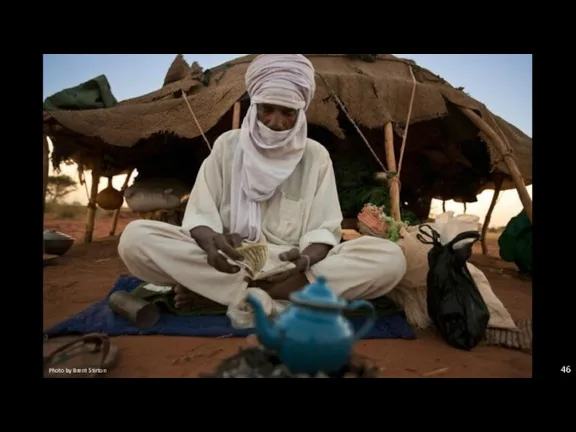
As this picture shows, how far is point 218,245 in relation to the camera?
8.68ft

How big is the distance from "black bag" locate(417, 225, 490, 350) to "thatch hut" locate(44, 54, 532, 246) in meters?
2.62

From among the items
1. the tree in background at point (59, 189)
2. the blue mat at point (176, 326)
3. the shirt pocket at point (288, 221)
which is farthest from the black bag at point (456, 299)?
the tree in background at point (59, 189)

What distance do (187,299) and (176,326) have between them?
0.89ft

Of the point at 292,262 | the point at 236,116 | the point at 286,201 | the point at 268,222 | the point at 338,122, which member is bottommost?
the point at 292,262

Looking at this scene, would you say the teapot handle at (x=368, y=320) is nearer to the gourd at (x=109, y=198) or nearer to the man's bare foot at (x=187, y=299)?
the man's bare foot at (x=187, y=299)

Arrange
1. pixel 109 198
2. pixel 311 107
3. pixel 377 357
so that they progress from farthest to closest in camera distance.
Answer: pixel 109 198
pixel 311 107
pixel 377 357

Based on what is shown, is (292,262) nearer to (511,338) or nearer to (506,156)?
(511,338)

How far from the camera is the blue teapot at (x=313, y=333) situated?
1.41 metres

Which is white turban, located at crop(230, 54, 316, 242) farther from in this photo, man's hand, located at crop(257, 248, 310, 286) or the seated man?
man's hand, located at crop(257, 248, 310, 286)

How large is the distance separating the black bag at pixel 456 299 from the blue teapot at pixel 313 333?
1.31 m

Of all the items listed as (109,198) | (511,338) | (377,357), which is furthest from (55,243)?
(511,338)

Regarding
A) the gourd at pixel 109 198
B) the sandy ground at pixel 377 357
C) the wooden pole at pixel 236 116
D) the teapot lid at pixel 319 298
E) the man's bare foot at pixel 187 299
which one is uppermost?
the wooden pole at pixel 236 116
